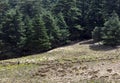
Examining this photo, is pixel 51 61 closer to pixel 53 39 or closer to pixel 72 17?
pixel 53 39

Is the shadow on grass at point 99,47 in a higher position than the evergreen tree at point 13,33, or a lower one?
lower

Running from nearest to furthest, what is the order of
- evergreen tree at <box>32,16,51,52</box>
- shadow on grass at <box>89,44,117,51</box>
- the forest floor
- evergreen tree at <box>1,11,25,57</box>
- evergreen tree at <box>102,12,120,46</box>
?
the forest floor
shadow on grass at <box>89,44,117,51</box>
evergreen tree at <box>102,12,120,46</box>
evergreen tree at <box>32,16,51,52</box>
evergreen tree at <box>1,11,25,57</box>

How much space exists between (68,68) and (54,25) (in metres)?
18.6

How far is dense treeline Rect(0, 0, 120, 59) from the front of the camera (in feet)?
157

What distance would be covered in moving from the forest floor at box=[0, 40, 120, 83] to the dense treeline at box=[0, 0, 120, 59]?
4734mm

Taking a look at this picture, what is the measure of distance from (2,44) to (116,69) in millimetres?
22704

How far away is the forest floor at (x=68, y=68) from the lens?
94.9 ft

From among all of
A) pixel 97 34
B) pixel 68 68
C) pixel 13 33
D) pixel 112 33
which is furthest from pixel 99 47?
pixel 13 33

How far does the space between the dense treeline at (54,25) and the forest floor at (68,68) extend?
4.73m

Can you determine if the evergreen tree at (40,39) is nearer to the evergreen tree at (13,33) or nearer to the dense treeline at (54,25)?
the dense treeline at (54,25)

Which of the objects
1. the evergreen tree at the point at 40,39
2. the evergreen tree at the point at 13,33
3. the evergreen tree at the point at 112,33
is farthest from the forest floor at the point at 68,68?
the evergreen tree at the point at 13,33

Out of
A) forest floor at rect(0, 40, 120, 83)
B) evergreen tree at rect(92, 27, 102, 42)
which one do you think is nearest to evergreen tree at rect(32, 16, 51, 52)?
forest floor at rect(0, 40, 120, 83)

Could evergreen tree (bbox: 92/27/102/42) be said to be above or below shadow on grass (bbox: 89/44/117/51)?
above

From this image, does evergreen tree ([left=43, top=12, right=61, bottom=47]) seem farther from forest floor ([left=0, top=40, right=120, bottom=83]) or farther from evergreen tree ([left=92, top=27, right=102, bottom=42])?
evergreen tree ([left=92, top=27, right=102, bottom=42])
